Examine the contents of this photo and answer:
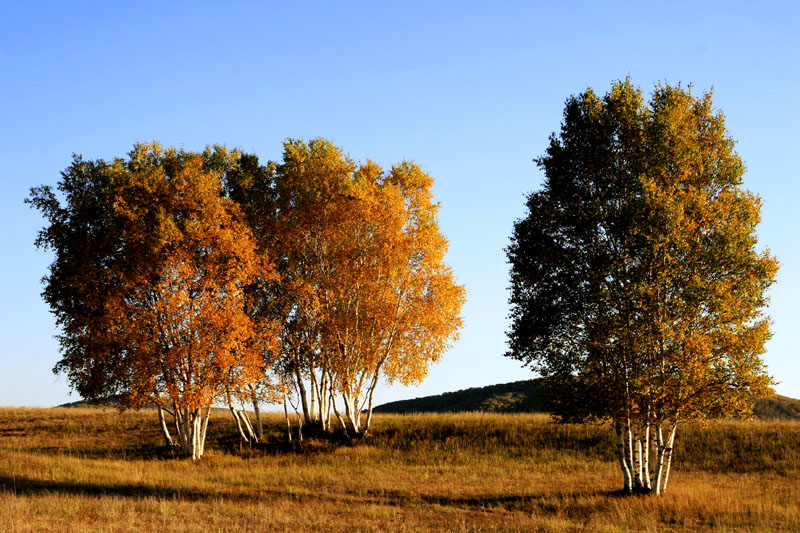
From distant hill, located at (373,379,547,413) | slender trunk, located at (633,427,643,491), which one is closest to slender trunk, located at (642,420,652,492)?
slender trunk, located at (633,427,643,491)

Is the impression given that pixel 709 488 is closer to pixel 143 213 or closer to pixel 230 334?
pixel 230 334

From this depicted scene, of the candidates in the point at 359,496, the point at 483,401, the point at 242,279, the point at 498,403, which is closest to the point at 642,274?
the point at 359,496

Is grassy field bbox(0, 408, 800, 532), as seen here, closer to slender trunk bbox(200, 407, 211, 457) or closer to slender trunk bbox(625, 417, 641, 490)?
slender trunk bbox(200, 407, 211, 457)

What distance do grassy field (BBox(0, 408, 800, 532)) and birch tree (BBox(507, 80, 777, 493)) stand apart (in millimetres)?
3881

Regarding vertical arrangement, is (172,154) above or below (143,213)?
above

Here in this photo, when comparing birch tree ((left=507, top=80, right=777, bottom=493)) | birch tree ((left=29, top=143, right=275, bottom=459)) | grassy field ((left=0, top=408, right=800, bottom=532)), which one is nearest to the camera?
grassy field ((left=0, top=408, right=800, bottom=532))

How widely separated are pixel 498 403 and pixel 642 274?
5751cm

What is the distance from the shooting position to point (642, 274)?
2691 cm

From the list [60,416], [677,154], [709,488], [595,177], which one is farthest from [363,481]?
[60,416]

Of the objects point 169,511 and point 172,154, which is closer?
point 169,511

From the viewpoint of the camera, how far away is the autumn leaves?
37.0m

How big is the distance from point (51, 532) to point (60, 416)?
131 ft

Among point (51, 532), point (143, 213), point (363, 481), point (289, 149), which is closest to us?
point (51, 532)

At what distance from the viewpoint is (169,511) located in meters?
23.9
